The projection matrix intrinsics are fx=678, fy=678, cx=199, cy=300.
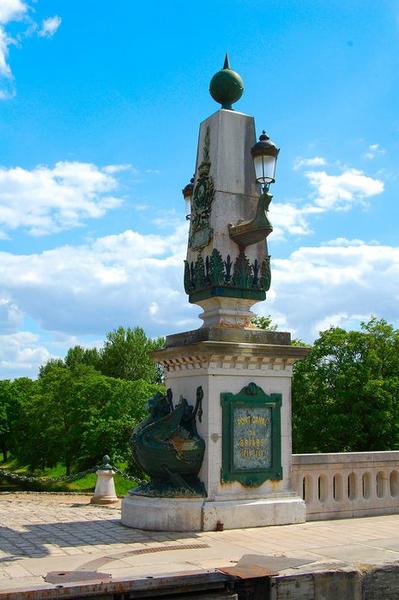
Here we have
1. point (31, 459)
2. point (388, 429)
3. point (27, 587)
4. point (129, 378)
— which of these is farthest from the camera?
point (129, 378)

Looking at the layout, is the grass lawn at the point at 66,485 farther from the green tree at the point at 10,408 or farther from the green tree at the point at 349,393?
the green tree at the point at 10,408

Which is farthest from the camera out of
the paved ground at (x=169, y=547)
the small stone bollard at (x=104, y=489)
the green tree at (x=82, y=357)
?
the green tree at (x=82, y=357)

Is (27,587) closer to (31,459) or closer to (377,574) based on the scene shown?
(377,574)

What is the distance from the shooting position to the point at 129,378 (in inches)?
2101

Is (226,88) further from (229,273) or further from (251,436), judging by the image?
(251,436)

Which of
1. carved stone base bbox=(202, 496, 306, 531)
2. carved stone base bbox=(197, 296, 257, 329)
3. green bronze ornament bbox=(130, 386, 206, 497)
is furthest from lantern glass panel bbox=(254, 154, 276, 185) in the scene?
carved stone base bbox=(202, 496, 306, 531)

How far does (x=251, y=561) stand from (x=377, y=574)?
4.60 ft

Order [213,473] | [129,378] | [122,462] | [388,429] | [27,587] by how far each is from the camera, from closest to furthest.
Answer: [27,587]
[213,473]
[388,429]
[122,462]
[129,378]

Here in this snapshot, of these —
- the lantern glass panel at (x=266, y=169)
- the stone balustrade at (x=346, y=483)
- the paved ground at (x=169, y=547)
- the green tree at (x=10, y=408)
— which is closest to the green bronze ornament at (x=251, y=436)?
the stone balustrade at (x=346, y=483)

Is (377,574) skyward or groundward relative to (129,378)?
groundward

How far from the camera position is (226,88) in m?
11.5

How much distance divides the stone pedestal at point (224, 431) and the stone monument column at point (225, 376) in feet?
0.05

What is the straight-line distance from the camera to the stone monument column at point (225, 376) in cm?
991

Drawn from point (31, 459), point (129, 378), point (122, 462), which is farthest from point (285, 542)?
point (129, 378)
